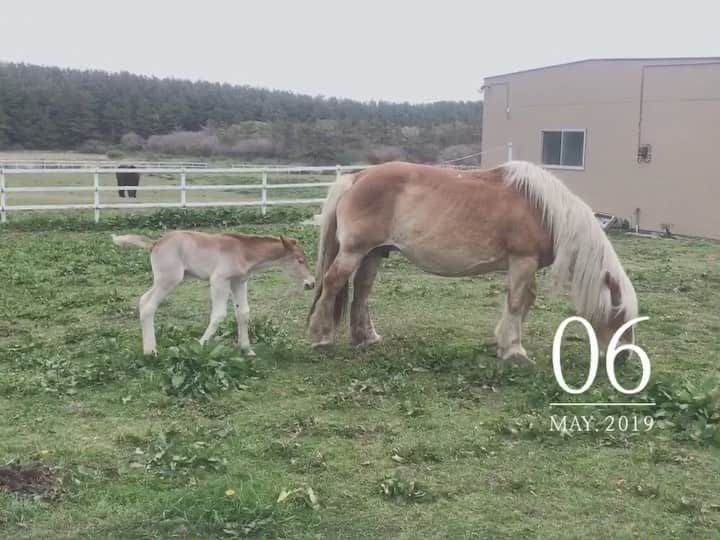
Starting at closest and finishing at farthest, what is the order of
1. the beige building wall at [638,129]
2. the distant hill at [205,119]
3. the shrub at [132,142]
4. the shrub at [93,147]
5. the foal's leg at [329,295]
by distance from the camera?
the foal's leg at [329,295] → the beige building wall at [638,129] → the distant hill at [205,119] → the shrub at [93,147] → the shrub at [132,142]

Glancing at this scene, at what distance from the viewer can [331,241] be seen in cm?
629

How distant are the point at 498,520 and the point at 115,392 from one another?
2688mm

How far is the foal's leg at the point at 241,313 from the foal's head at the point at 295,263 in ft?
1.18

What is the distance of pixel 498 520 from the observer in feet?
11.2

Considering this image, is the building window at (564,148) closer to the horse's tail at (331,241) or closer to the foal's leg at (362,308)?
the foal's leg at (362,308)

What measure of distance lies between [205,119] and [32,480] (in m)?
52.6

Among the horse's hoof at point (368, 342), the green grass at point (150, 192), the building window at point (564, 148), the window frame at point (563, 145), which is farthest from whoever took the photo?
the green grass at point (150, 192)

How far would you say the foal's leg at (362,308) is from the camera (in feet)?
20.7

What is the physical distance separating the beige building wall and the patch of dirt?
41.0 feet

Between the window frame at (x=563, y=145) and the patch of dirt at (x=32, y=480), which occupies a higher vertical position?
the window frame at (x=563, y=145)

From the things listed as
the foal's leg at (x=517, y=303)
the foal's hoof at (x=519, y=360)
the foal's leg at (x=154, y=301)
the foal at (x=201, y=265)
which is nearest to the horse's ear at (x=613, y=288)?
the foal's leg at (x=517, y=303)

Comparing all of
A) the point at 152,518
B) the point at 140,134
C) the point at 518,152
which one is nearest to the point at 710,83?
the point at 518,152

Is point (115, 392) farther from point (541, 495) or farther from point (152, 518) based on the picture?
point (541, 495)

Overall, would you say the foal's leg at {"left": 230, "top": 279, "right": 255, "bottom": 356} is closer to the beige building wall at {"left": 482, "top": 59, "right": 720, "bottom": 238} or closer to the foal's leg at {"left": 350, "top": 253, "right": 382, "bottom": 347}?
the foal's leg at {"left": 350, "top": 253, "right": 382, "bottom": 347}
